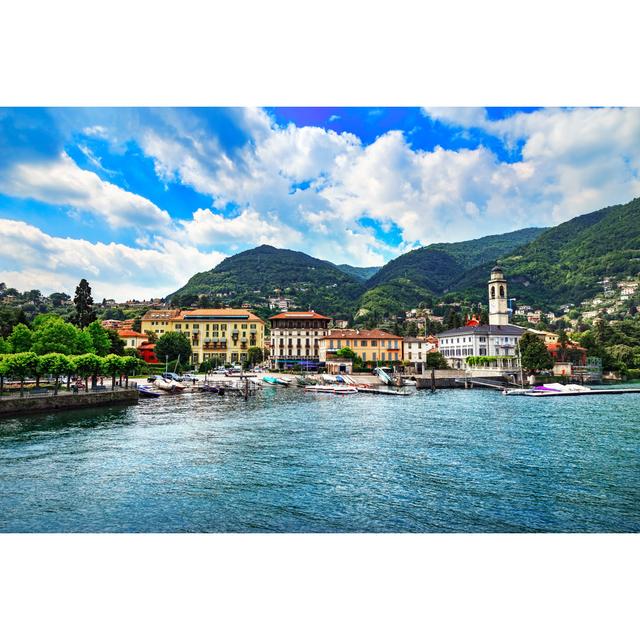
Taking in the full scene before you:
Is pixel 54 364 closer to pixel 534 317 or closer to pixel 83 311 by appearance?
pixel 83 311

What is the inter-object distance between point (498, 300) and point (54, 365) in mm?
26655

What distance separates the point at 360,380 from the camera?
24484 mm

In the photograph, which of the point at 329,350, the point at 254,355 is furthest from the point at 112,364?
the point at 329,350

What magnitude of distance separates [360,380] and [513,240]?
85.9 ft

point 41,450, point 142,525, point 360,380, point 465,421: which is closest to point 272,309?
point 360,380

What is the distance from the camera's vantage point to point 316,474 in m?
6.43

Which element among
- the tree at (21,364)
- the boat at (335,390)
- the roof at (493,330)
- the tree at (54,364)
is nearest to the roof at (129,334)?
the tree at (54,364)

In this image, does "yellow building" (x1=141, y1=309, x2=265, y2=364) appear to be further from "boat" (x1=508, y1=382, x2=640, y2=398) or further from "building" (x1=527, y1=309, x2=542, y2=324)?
"building" (x1=527, y1=309, x2=542, y2=324)

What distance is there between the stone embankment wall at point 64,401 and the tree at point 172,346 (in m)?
8.19

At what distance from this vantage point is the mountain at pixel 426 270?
3794 centimetres

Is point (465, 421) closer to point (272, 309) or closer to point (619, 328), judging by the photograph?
point (619, 328)

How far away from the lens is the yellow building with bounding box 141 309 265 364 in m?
25.6

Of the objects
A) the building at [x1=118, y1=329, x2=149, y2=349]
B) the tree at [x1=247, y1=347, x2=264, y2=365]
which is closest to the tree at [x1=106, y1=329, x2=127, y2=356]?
the building at [x1=118, y1=329, x2=149, y2=349]

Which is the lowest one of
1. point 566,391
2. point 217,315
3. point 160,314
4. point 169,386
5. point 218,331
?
point 566,391
